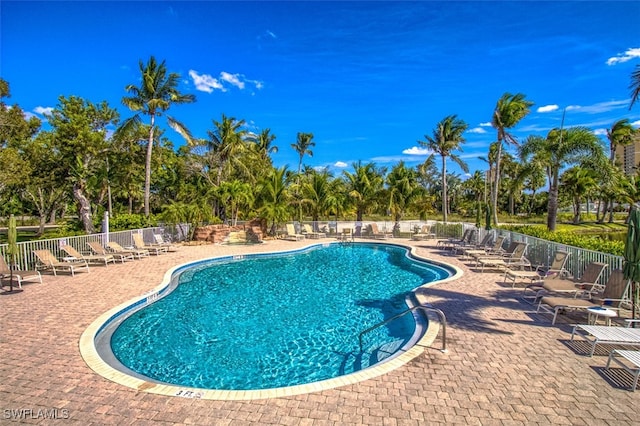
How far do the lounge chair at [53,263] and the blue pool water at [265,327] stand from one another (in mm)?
3372

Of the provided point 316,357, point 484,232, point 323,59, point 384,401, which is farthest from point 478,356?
point 323,59

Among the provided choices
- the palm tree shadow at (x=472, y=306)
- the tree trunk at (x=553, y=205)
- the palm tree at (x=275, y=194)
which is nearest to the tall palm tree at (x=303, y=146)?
the palm tree at (x=275, y=194)

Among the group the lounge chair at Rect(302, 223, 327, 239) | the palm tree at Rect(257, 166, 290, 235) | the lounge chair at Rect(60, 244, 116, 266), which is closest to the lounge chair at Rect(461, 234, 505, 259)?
the lounge chair at Rect(302, 223, 327, 239)

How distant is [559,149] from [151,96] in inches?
944

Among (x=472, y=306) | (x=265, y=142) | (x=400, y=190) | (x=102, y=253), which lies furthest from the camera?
(x=265, y=142)

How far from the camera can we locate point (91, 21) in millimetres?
12039

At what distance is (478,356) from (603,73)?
64.6 ft

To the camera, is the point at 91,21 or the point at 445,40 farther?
the point at 445,40

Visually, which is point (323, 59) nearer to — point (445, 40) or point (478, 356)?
point (445, 40)

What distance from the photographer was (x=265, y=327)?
7133 mm

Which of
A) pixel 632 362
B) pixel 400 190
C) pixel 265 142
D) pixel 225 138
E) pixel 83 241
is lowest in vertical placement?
pixel 632 362

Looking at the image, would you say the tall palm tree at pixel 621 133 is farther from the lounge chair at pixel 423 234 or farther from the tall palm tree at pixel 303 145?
the tall palm tree at pixel 303 145

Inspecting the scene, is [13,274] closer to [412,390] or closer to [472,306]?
[412,390]

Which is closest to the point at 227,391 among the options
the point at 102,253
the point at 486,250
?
the point at 102,253
